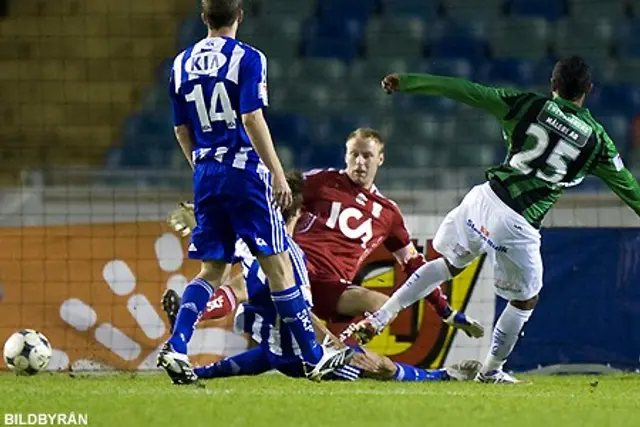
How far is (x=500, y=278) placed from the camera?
301 inches

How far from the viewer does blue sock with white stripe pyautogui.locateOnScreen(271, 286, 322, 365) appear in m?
6.70

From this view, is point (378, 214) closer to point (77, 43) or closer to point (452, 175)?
point (452, 175)

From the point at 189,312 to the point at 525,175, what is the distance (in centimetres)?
203

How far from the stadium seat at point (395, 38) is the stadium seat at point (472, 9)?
1.07 ft

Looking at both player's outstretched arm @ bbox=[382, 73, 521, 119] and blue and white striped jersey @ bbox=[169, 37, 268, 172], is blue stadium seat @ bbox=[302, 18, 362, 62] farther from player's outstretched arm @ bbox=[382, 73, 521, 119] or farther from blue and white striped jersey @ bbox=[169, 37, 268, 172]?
blue and white striped jersey @ bbox=[169, 37, 268, 172]

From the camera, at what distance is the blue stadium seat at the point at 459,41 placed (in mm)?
13570

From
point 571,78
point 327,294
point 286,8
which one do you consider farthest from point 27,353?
point 286,8

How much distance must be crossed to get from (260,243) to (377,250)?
2442mm

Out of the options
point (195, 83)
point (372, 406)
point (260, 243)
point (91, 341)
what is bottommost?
point (91, 341)

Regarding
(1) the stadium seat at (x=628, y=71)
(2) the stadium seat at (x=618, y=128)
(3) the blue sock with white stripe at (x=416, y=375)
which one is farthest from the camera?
(1) the stadium seat at (x=628, y=71)

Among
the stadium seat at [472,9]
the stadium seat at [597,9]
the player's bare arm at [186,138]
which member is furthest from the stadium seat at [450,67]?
the player's bare arm at [186,138]

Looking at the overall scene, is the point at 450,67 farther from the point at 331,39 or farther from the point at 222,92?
the point at 222,92

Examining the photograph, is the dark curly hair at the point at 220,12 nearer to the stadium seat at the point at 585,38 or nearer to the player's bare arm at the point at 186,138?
the player's bare arm at the point at 186,138

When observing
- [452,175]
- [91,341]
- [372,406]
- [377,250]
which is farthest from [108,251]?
[372,406]
